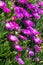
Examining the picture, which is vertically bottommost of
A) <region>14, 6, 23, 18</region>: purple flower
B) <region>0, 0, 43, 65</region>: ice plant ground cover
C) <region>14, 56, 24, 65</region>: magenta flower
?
<region>14, 56, 24, 65</region>: magenta flower

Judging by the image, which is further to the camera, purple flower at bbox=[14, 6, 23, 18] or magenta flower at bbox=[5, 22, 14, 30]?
purple flower at bbox=[14, 6, 23, 18]

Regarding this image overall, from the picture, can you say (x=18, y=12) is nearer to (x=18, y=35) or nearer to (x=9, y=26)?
→ (x=18, y=35)

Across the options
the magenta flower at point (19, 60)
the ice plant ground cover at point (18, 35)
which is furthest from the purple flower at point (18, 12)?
the magenta flower at point (19, 60)

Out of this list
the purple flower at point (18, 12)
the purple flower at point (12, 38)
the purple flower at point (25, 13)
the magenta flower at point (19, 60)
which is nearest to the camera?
the purple flower at point (12, 38)

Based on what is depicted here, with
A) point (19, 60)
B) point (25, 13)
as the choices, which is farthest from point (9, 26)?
point (25, 13)

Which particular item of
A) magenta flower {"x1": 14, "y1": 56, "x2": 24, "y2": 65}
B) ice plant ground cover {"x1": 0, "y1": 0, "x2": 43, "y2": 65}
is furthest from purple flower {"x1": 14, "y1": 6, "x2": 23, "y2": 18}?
magenta flower {"x1": 14, "y1": 56, "x2": 24, "y2": 65}

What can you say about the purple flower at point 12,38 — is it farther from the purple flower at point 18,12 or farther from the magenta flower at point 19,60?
the purple flower at point 18,12

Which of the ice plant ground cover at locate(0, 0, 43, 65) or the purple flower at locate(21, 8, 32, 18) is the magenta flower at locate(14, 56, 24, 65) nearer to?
the ice plant ground cover at locate(0, 0, 43, 65)

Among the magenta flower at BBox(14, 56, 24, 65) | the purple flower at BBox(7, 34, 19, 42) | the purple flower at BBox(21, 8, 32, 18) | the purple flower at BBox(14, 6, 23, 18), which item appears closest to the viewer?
the purple flower at BBox(7, 34, 19, 42)
